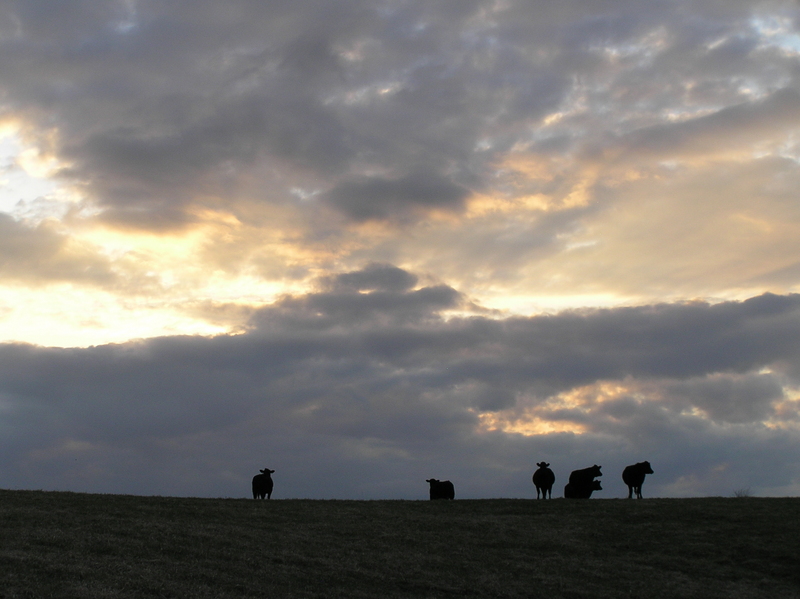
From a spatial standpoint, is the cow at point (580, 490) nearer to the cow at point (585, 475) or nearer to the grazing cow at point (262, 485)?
the cow at point (585, 475)

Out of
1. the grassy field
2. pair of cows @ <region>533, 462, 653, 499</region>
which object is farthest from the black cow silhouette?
the grassy field

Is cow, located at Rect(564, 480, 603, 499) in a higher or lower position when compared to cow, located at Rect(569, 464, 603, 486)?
lower

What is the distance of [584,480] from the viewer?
49.0 meters

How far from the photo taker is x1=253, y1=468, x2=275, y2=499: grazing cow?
47406mm

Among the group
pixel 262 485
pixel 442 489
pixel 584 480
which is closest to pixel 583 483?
pixel 584 480

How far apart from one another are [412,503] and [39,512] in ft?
66.0

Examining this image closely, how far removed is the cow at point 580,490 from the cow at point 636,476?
239 centimetres

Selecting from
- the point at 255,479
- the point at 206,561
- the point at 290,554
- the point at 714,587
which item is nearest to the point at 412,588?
the point at 290,554

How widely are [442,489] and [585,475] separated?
34.7 ft

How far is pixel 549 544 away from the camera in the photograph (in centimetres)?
3197

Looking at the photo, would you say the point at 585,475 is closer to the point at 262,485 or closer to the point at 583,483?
the point at 583,483

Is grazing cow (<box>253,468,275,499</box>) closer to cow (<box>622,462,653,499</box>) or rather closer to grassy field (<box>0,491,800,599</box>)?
grassy field (<box>0,491,800,599</box>)

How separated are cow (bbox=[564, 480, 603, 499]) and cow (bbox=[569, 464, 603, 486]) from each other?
20 centimetres

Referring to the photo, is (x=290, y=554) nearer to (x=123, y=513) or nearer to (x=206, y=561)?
(x=206, y=561)
